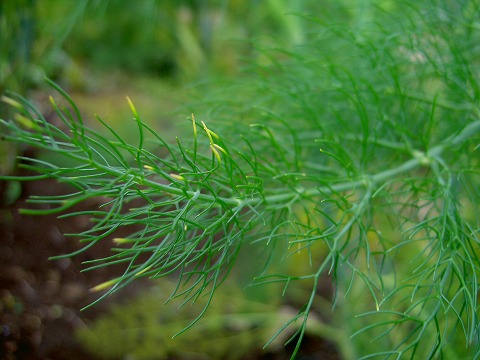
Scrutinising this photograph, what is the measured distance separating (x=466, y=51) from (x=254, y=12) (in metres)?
0.98

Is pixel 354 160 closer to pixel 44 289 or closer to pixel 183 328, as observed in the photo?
pixel 183 328

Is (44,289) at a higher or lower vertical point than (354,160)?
lower

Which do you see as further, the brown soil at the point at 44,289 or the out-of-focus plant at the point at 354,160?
the brown soil at the point at 44,289

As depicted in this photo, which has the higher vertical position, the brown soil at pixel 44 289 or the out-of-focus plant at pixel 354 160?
the out-of-focus plant at pixel 354 160

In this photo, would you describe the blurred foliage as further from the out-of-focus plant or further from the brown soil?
the out-of-focus plant

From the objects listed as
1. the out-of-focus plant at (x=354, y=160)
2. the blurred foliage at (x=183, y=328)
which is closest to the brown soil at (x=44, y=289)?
the blurred foliage at (x=183, y=328)

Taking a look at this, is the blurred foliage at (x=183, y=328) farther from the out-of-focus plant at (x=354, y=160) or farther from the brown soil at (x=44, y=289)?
the out-of-focus plant at (x=354, y=160)

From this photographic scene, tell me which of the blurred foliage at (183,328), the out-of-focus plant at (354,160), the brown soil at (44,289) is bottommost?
the blurred foliage at (183,328)

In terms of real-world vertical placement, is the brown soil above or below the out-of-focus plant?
below

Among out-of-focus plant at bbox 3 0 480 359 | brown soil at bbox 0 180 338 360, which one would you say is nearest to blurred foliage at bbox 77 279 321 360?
brown soil at bbox 0 180 338 360

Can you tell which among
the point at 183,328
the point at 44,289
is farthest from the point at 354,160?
the point at 44,289

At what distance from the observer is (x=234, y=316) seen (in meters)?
1.03

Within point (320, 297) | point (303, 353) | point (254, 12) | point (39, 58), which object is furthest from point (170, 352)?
point (254, 12)

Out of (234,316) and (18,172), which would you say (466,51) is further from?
(18,172)
